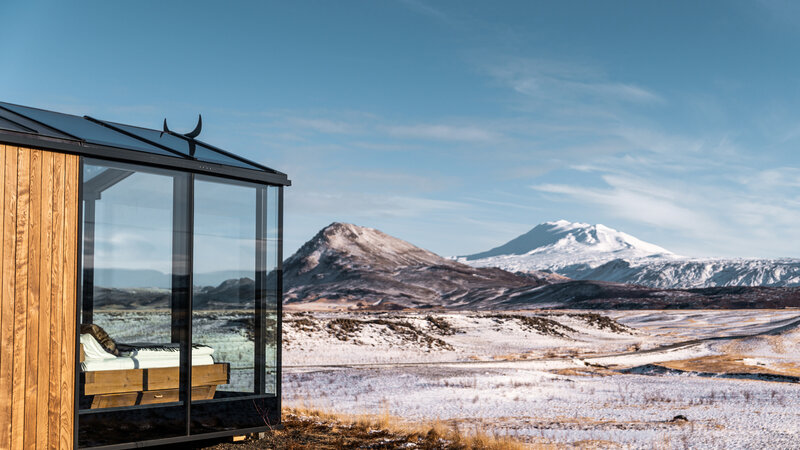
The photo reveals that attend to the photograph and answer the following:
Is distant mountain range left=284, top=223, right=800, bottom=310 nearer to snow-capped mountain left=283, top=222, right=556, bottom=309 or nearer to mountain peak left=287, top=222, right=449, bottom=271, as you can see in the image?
Result: snow-capped mountain left=283, top=222, right=556, bottom=309

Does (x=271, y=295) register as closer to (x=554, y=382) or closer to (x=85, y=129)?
(x=85, y=129)

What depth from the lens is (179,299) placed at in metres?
8.80

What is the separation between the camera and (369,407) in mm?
14477

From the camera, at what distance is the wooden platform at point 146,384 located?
26.8 ft

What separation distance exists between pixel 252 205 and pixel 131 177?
158cm

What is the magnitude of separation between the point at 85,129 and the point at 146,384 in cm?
329

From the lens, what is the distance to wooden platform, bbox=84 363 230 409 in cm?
816

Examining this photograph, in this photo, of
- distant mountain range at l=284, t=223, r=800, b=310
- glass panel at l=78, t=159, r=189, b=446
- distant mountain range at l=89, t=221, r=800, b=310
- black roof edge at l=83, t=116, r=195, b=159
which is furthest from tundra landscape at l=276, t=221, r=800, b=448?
distant mountain range at l=284, t=223, r=800, b=310

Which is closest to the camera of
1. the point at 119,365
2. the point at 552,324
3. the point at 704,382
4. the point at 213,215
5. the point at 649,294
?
the point at 119,365

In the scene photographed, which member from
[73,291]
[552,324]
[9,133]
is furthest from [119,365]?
[552,324]

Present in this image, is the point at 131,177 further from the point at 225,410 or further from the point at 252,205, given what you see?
the point at 225,410

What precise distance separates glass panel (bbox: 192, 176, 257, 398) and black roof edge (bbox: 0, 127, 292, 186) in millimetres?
198

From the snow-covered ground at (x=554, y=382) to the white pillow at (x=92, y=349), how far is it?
19.6 ft

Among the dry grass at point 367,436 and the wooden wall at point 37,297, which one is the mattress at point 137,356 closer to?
the wooden wall at point 37,297
